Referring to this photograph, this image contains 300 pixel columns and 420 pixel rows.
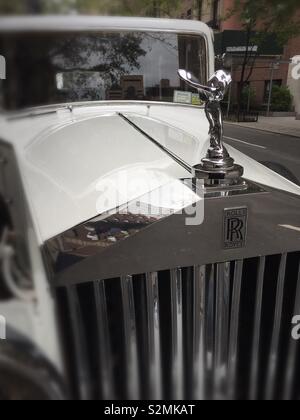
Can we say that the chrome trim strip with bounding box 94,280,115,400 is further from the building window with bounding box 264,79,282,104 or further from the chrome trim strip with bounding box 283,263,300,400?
the building window with bounding box 264,79,282,104

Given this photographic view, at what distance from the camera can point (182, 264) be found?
111 cm

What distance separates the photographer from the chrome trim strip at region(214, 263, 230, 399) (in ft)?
3.94

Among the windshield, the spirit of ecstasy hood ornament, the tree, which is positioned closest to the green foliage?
the tree

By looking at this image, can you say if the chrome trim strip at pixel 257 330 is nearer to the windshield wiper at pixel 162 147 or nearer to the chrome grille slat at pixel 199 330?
the chrome grille slat at pixel 199 330

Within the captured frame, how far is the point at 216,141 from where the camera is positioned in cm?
121

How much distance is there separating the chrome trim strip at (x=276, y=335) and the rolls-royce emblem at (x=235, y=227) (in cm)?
21

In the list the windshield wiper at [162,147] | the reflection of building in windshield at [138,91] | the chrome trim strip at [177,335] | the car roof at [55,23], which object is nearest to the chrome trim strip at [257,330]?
the chrome trim strip at [177,335]

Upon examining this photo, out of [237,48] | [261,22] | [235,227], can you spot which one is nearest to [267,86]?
[237,48]

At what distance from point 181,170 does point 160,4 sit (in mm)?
499

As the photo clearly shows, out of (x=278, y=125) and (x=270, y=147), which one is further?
(x=270, y=147)

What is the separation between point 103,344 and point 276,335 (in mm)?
611

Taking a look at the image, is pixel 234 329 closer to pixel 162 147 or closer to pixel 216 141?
pixel 216 141

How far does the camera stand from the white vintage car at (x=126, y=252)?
2.94ft

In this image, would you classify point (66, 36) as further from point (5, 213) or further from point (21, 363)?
point (21, 363)
